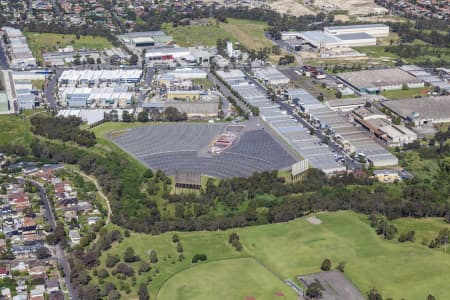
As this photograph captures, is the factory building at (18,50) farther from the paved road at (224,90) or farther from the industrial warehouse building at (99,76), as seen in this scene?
the paved road at (224,90)

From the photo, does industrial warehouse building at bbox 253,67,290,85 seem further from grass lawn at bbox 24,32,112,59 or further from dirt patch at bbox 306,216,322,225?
dirt patch at bbox 306,216,322,225

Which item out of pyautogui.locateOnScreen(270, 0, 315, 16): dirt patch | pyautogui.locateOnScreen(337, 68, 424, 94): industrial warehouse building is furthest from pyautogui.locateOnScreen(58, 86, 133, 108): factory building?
pyautogui.locateOnScreen(270, 0, 315, 16): dirt patch

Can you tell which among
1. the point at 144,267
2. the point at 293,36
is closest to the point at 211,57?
the point at 293,36

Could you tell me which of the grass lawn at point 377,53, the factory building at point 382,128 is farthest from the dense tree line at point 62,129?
the grass lawn at point 377,53

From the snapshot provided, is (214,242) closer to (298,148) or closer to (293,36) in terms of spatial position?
(298,148)

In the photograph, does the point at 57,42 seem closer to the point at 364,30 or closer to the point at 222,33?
the point at 222,33

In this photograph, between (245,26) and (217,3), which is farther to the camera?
(217,3)
